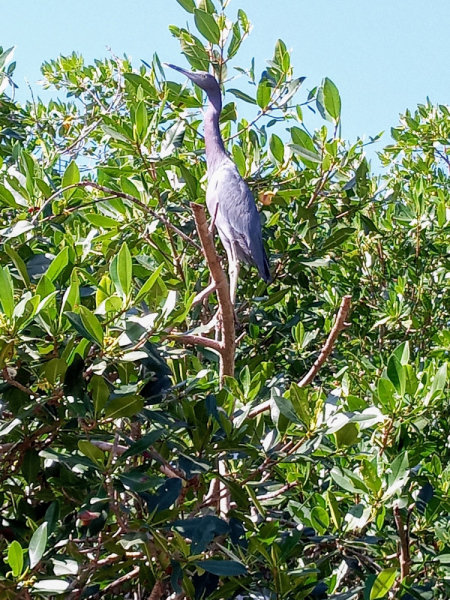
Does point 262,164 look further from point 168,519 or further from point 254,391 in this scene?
point 168,519

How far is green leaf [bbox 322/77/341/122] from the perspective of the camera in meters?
2.52

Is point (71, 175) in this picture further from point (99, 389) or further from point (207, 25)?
point (207, 25)

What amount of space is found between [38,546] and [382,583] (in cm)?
81

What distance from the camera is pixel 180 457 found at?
66.4 inches

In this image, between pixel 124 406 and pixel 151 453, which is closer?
pixel 124 406

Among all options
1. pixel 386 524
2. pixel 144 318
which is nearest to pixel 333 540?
pixel 386 524

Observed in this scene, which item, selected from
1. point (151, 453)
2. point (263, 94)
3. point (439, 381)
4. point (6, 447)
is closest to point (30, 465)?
point (6, 447)

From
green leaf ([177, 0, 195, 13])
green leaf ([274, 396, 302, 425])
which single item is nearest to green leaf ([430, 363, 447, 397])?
green leaf ([274, 396, 302, 425])

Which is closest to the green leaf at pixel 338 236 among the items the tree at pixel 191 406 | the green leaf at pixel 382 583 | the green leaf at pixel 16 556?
the tree at pixel 191 406

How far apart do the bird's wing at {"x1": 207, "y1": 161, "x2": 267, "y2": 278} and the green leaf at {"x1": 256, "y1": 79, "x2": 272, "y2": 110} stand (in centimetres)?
36

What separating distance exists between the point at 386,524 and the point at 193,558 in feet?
3.69

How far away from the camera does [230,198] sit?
10.9ft

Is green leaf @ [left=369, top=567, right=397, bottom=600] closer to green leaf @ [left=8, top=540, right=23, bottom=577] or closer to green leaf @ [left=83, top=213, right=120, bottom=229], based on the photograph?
green leaf @ [left=8, top=540, right=23, bottom=577]

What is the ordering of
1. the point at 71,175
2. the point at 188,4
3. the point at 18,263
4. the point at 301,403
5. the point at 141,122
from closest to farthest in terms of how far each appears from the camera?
the point at 18,263
the point at 301,403
the point at 71,175
the point at 141,122
the point at 188,4
